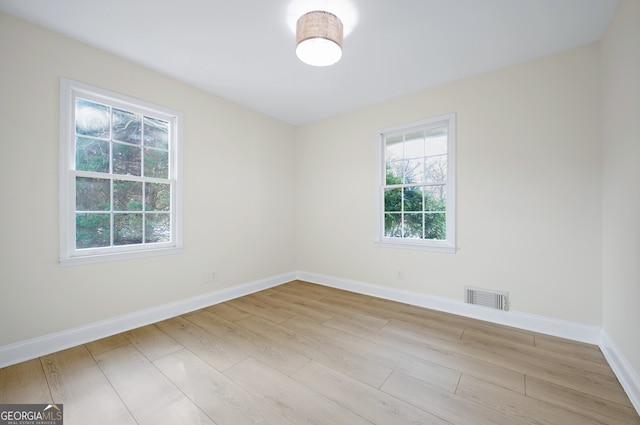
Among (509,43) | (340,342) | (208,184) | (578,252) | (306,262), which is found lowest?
(340,342)

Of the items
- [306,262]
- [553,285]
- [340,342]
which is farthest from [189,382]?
[553,285]

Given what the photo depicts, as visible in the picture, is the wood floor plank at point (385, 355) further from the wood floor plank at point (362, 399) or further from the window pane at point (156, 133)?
the window pane at point (156, 133)

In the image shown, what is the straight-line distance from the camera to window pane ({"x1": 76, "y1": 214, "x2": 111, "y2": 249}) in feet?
7.84

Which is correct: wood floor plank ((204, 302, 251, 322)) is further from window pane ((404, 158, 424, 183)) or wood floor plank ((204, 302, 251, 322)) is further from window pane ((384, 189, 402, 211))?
window pane ((404, 158, 424, 183))

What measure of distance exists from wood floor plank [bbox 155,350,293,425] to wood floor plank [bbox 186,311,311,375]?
0.33 m

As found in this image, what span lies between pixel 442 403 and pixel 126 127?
3.58 metres

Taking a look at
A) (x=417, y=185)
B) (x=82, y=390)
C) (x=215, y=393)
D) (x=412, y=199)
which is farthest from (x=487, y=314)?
(x=82, y=390)

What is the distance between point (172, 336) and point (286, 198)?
8.38 feet

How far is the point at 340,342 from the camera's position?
2.36 m

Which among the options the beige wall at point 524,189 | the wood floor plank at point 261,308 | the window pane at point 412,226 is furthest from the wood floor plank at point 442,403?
the window pane at point 412,226

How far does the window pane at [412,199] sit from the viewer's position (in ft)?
11.1

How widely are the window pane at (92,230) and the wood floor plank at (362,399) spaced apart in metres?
2.20

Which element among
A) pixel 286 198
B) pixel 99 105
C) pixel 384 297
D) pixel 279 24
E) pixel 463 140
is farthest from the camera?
pixel 286 198

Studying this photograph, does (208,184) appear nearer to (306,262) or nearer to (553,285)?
(306,262)
